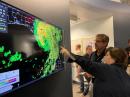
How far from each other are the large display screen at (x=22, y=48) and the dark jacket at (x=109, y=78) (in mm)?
454

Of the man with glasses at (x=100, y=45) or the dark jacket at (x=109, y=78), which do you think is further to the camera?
the man with glasses at (x=100, y=45)

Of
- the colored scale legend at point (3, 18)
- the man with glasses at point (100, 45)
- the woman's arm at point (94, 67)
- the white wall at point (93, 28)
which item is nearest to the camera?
the colored scale legend at point (3, 18)

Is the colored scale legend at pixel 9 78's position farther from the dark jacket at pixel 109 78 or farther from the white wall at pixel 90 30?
the white wall at pixel 90 30

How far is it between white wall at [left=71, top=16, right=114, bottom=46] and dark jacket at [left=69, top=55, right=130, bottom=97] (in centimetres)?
403

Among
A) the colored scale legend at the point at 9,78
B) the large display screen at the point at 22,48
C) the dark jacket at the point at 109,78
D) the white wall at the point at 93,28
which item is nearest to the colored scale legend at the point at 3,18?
the large display screen at the point at 22,48

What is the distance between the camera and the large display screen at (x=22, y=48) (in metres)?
1.59

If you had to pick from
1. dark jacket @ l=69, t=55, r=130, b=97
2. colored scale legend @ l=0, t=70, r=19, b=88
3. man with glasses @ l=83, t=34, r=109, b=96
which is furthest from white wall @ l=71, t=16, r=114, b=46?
colored scale legend @ l=0, t=70, r=19, b=88

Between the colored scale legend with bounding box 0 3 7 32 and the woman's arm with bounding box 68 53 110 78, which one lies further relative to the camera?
the woman's arm with bounding box 68 53 110 78

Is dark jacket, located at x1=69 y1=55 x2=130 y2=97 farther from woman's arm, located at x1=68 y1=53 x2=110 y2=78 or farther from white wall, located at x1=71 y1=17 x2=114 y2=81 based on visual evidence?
white wall, located at x1=71 y1=17 x2=114 y2=81

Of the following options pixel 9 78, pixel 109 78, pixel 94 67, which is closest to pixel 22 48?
pixel 9 78

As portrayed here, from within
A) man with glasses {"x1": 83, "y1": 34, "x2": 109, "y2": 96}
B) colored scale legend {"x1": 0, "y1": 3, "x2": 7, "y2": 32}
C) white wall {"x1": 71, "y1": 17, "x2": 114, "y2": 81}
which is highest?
white wall {"x1": 71, "y1": 17, "x2": 114, "y2": 81}

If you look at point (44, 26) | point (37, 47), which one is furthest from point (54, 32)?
point (37, 47)

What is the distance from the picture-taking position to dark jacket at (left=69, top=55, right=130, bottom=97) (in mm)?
1919

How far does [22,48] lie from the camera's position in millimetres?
1838
